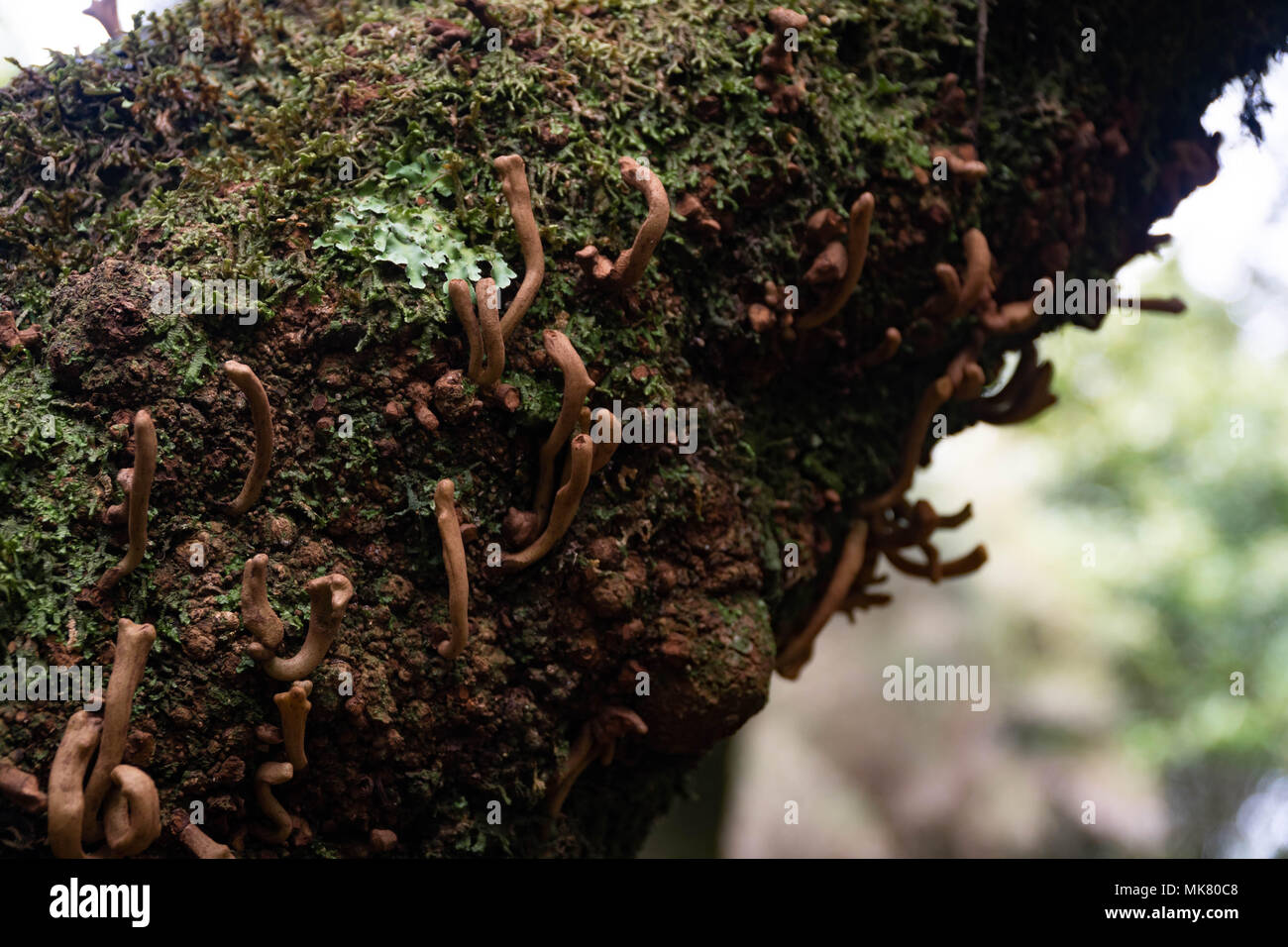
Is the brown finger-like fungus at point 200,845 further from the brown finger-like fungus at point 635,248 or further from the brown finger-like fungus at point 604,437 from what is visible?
the brown finger-like fungus at point 635,248

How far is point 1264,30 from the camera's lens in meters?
3.11

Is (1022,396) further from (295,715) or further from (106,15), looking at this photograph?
(106,15)

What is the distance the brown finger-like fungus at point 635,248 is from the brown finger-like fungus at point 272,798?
4.07 feet

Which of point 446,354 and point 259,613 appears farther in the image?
point 446,354

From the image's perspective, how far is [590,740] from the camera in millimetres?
2182

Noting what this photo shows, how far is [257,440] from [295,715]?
1.77 feet

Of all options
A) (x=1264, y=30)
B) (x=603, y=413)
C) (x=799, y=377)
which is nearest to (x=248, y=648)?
(x=603, y=413)

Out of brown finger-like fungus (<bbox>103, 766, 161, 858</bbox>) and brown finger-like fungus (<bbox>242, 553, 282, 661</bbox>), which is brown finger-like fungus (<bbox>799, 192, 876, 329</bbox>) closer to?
brown finger-like fungus (<bbox>242, 553, 282, 661</bbox>)

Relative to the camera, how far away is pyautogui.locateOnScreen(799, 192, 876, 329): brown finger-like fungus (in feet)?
7.50

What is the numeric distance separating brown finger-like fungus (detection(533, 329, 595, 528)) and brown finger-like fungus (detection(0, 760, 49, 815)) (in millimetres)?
1036

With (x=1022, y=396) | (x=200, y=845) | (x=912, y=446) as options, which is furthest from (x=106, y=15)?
(x=1022, y=396)

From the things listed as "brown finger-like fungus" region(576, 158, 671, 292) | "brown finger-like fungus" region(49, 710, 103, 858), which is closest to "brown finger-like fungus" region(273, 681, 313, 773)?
"brown finger-like fungus" region(49, 710, 103, 858)

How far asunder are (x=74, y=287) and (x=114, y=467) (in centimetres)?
43
